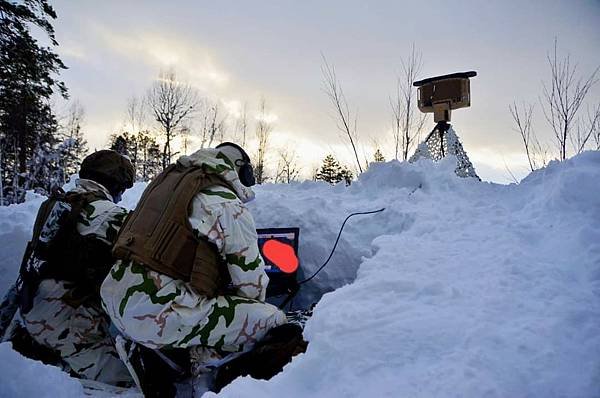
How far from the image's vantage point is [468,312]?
1657 millimetres

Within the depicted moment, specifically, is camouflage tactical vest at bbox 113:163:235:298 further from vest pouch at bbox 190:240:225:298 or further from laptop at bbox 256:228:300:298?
laptop at bbox 256:228:300:298

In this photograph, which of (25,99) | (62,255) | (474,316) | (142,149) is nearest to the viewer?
(474,316)

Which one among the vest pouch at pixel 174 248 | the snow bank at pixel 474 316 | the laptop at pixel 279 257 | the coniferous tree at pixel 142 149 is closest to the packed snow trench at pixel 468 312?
the snow bank at pixel 474 316

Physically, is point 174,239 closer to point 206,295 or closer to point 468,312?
point 206,295

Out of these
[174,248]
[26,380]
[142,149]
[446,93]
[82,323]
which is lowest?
[26,380]

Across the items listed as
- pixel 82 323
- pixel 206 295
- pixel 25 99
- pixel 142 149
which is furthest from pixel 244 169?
pixel 142 149

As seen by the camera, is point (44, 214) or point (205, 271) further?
point (44, 214)

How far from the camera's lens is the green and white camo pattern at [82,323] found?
108 inches

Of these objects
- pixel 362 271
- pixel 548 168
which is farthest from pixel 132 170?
pixel 548 168

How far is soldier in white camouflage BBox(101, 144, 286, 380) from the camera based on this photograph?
2.09 meters

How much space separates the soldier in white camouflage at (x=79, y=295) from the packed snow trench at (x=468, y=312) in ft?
1.77

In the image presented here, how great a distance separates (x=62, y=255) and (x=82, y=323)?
504 millimetres

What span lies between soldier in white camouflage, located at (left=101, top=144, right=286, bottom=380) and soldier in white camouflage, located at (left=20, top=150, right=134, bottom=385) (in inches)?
26.7

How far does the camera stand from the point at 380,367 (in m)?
1.43
